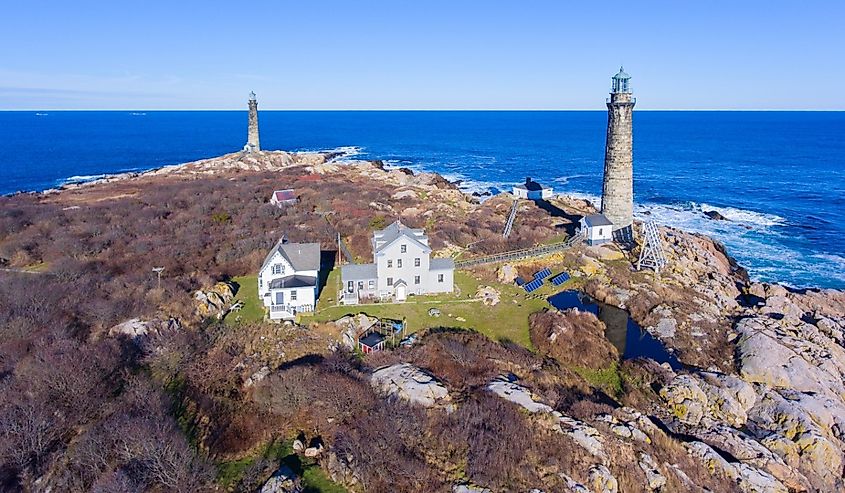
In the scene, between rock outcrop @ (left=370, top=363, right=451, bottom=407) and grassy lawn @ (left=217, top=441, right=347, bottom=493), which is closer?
grassy lawn @ (left=217, top=441, right=347, bottom=493)

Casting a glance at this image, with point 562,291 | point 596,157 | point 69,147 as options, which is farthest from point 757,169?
point 69,147

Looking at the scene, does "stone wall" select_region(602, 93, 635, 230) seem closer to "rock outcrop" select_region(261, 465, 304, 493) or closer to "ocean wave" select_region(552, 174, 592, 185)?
"rock outcrop" select_region(261, 465, 304, 493)

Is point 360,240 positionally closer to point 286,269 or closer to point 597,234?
point 286,269

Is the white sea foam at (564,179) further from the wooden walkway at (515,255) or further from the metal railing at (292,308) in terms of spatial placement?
the metal railing at (292,308)

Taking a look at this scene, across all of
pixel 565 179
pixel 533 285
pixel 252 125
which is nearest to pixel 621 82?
pixel 533 285

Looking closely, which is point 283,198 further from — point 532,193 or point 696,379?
point 696,379

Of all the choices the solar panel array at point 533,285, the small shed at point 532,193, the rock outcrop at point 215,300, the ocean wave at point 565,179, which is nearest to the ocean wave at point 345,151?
the ocean wave at point 565,179

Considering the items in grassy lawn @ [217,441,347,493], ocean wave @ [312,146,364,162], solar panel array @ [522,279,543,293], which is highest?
ocean wave @ [312,146,364,162]

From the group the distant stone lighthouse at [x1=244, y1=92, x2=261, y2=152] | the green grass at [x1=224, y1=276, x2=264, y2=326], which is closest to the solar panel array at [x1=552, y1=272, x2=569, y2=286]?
the green grass at [x1=224, y1=276, x2=264, y2=326]
